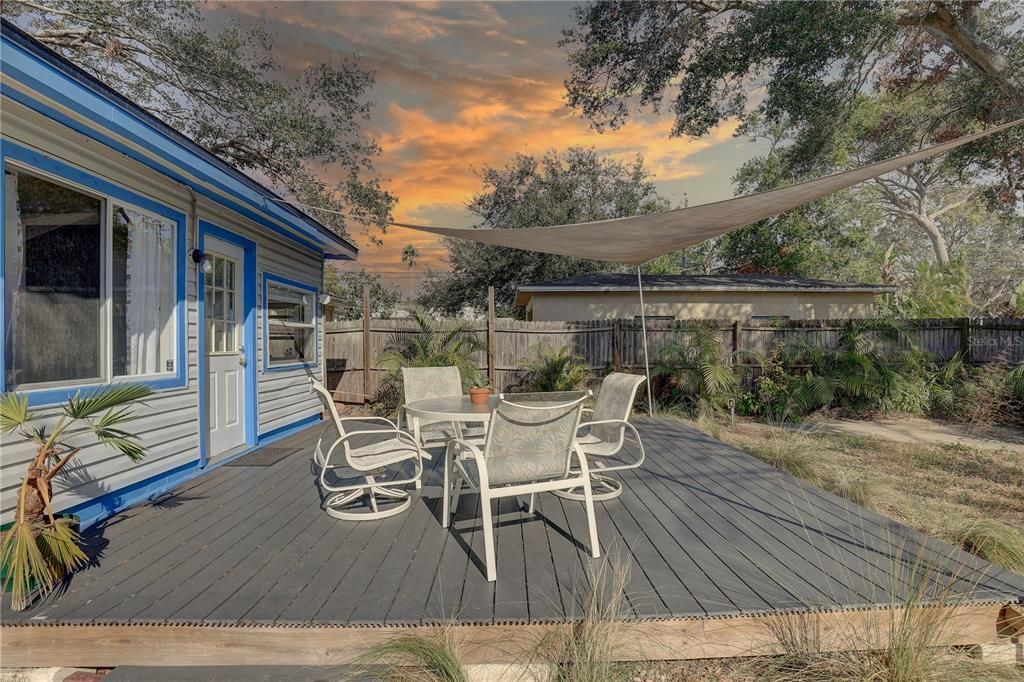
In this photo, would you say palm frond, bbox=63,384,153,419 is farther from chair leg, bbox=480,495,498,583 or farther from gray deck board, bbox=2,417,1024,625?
chair leg, bbox=480,495,498,583

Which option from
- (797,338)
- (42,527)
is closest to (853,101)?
(797,338)

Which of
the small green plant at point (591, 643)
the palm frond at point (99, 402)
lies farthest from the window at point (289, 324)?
the small green plant at point (591, 643)

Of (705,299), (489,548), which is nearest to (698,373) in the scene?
(705,299)

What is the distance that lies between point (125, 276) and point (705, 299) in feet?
38.0

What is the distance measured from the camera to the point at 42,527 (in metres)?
2.08

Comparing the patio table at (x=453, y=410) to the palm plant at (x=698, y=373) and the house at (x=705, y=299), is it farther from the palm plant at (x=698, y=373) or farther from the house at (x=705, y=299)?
the house at (x=705, y=299)

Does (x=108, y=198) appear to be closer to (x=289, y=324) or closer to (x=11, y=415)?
(x=11, y=415)

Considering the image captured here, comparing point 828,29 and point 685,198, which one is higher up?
point 685,198

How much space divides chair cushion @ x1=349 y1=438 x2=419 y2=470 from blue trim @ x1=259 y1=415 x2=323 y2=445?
2750 mm

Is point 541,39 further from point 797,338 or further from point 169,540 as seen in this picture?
point 169,540

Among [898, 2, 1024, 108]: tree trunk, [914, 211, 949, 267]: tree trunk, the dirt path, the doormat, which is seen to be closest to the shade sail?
the doormat

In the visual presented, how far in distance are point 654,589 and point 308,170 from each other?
12063mm

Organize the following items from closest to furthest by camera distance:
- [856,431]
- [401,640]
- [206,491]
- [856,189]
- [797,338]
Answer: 1. [401,640]
2. [206,491]
3. [856,431]
4. [797,338]
5. [856,189]

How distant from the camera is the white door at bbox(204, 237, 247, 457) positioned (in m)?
4.48
